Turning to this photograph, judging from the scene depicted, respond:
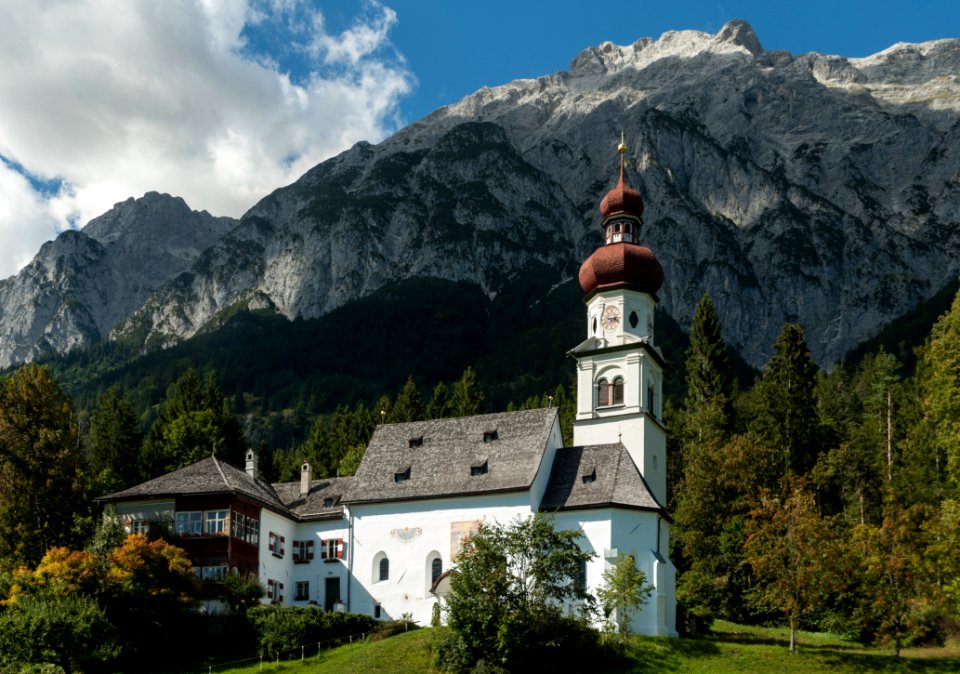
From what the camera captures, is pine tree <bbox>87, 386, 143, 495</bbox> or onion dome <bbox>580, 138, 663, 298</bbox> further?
pine tree <bbox>87, 386, 143, 495</bbox>

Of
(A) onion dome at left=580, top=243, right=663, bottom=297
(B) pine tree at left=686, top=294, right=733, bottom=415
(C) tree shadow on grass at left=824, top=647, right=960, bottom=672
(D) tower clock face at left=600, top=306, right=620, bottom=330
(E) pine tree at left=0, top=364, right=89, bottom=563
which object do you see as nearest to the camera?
(C) tree shadow on grass at left=824, top=647, right=960, bottom=672

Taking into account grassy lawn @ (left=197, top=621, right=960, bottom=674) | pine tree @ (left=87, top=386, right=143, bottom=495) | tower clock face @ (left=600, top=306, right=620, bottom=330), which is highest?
tower clock face @ (left=600, top=306, right=620, bottom=330)

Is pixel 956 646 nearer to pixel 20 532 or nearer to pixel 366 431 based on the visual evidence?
pixel 20 532

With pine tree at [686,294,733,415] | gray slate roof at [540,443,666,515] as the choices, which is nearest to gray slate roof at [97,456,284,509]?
gray slate roof at [540,443,666,515]

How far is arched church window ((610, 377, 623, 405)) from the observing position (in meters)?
63.8

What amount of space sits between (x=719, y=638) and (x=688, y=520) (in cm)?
1478

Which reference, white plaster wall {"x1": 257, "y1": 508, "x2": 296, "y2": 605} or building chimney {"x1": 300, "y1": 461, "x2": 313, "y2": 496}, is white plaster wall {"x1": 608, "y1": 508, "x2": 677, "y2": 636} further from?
building chimney {"x1": 300, "y1": 461, "x2": 313, "y2": 496}

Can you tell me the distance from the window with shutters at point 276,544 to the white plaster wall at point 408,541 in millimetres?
5042

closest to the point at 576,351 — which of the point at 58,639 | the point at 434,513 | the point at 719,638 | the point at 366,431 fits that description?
the point at 434,513

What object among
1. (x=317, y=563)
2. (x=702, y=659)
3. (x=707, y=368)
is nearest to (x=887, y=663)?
(x=702, y=659)

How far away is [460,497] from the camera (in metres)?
60.1

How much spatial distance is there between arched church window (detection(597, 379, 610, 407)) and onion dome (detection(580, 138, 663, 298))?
5674 millimetres

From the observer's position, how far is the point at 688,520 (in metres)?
69.6

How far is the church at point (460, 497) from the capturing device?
2251 inches
